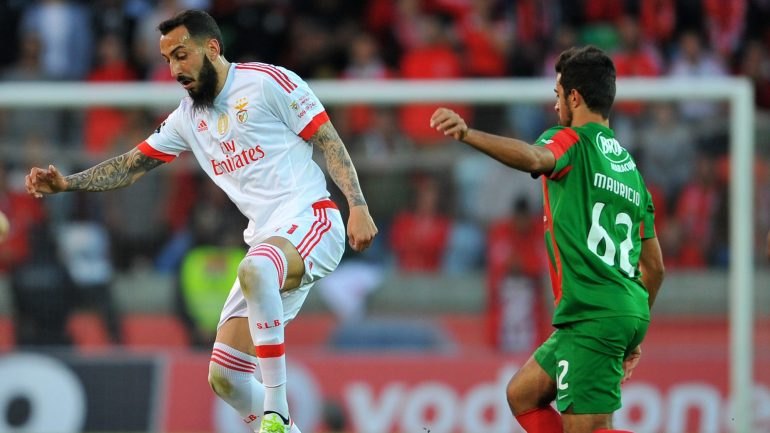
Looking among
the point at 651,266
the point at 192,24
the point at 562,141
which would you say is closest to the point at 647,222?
the point at 651,266

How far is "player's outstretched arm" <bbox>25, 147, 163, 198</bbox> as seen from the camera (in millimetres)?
6156

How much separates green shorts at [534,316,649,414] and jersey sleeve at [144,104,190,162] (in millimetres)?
2270

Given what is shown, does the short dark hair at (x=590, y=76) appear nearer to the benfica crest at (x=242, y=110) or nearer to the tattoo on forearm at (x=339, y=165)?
the tattoo on forearm at (x=339, y=165)

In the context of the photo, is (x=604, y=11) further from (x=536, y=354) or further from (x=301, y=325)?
(x=536, y=354)

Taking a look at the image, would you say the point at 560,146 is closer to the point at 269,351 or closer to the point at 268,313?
the point at 268,313

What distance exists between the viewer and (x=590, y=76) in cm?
547

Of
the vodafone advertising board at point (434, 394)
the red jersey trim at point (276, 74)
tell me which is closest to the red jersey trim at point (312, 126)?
the red jersey trim at point (276, 74)

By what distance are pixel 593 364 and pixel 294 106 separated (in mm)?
1916

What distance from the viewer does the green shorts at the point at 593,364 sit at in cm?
538

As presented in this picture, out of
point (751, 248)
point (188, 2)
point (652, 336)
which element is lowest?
point (652, 336)

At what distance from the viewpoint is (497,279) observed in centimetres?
1068

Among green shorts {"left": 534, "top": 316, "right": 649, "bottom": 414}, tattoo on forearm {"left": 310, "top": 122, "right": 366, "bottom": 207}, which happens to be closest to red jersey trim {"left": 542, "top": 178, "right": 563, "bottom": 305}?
green shorts {"left": 534, "top": 316, "right": 649, "bottom": 414}

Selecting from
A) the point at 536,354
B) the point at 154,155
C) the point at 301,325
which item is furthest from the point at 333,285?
the point at 536,354

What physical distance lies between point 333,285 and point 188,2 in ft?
15.3
